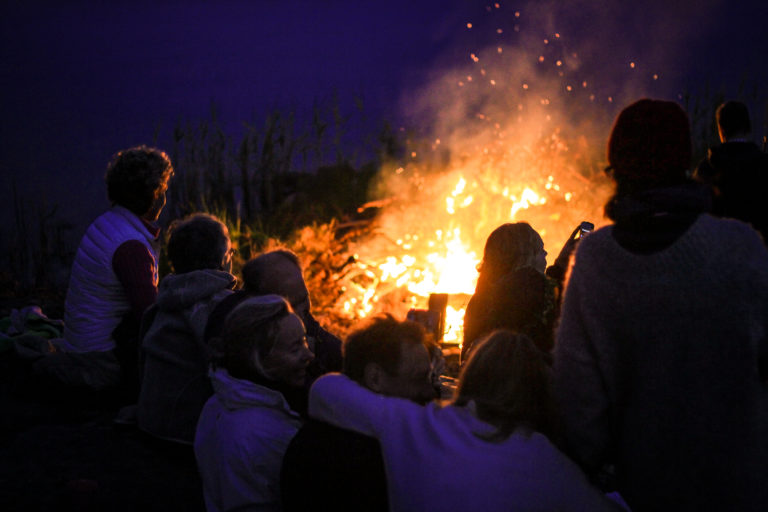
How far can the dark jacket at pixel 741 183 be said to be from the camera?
13.1 feet

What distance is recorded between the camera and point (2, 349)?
19.7 feet

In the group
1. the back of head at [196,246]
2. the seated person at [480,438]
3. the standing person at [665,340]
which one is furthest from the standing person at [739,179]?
the back of head at [196,246]

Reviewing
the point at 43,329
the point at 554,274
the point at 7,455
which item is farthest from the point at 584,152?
the point at 7,455

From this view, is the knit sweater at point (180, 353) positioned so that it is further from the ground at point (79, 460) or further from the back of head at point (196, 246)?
the ground at point (79, 460)

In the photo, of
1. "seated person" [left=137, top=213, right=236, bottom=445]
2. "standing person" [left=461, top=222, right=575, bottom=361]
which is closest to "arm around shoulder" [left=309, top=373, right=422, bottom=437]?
"standing person" [left=461, top=222, right=575, bottom=361]

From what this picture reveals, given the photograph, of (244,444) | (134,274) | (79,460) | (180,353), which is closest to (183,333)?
(180,353)

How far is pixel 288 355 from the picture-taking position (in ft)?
9.23

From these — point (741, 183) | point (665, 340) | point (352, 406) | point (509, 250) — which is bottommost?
point (352, 406)

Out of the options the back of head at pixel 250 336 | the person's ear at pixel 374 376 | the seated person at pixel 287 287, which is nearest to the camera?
the person's ear at pixel 374 376

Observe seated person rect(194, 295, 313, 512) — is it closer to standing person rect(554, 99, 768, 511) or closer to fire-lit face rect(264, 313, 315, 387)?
fire-lit face rect(264, 313, 315, 387)

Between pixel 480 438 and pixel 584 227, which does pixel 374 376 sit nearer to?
pixel 480 438

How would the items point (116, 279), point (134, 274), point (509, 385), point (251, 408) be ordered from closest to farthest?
1. point (509, 385)
2. point (251, 408)
3. point (134, 274)
4. point (116, 279)

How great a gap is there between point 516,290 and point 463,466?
5.72ft

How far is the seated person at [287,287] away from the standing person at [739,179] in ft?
7.81
